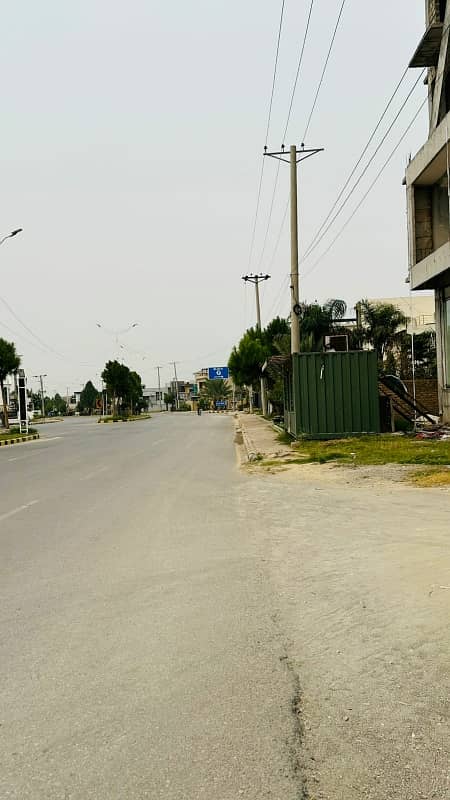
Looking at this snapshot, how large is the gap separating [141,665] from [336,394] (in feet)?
56.4

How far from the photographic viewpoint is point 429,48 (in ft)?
73.8

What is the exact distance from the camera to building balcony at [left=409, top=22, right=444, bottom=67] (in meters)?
21.9

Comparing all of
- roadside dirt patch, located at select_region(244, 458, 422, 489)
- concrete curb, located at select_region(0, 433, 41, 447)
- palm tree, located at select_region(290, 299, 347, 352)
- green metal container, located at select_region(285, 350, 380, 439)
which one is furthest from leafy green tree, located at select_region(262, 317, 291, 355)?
roadside dirt patch, located at select_region(244, 458, 422, 489)

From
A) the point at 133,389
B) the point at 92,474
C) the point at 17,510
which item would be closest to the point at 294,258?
the point at 92,474

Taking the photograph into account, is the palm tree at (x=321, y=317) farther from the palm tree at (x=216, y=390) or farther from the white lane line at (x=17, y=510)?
the palm tree at (x=216, y=390)

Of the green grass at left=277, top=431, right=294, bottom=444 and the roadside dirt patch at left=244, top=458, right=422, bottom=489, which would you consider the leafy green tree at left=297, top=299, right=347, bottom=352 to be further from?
the roadside dirt patch at left=244, top=458, right=422, bottom=489

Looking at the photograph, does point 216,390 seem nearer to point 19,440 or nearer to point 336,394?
point 19,440

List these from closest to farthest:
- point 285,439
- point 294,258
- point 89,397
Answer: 1. point 285,439
2. point 294,258
3. point 89,397

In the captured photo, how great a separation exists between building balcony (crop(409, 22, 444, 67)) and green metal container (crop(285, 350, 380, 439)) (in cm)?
922

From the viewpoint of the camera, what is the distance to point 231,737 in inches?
140

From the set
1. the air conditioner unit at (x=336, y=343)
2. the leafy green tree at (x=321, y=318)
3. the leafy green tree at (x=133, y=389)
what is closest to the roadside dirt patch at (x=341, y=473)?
the air conditioner unit at (x=336, y=343)

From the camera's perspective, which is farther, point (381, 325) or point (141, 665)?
point (381, 325)

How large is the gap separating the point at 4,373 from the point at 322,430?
26.8 m

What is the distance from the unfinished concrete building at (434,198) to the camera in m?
21.7
